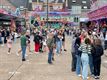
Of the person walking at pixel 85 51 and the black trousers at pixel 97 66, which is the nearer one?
the person walking at pixel 85 51

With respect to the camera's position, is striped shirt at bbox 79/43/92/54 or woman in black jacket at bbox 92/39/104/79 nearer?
striped shirt at bbox 79/43/92/54

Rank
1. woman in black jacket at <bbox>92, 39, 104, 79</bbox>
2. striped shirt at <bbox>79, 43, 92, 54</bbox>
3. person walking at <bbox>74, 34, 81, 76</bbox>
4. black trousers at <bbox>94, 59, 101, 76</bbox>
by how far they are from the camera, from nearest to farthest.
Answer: striped shirt at <bbox>79, 43, 92, 54</bbox>
woman in black jacket at <bbox>92, 39, 104, 79</bbox>
black trousers at <bbox>94, 59, 101, 76</bbox>
person walking at <bbox>74, 34, 81, 76</bbox>

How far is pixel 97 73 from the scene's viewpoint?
14.4 meters

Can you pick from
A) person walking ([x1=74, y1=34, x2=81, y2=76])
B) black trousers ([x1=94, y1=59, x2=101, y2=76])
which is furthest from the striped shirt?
person walking ([x1=74, y1=34, x2=81, y2=76])

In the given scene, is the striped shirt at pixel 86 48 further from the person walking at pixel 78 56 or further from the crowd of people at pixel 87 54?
the person walking at pixel 78 56

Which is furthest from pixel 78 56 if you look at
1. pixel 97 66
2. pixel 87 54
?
pixel 87 54

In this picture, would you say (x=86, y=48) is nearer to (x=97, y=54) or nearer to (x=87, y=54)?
(x=87, y=54)

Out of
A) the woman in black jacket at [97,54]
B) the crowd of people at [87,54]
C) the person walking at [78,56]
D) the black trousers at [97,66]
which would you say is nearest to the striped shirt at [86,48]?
the crowd of people at [87,54]

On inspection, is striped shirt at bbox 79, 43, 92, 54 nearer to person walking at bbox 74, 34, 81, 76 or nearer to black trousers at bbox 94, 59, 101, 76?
black trousers at bbox 94, 59, 101, 76

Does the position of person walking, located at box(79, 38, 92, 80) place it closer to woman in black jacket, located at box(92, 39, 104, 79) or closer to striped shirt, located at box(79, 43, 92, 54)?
striped shirt, located at box(79, 43, 92, 54)

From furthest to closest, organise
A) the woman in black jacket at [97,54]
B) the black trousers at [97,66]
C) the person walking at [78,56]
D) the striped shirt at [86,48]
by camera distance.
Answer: the person walking at [78,56] → the black trousers at [97,66] → the woman in black jacket at [97,54] → the striped shirt at [86,48]

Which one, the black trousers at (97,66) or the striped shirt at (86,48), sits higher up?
the striped shirt at (86,48)

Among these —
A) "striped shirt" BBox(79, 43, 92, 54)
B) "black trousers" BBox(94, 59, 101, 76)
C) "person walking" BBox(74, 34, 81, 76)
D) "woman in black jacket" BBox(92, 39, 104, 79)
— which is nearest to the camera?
"striped shirt" BBox(79, 43, 92, 54)

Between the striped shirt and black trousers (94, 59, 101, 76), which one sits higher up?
the striped shirt
